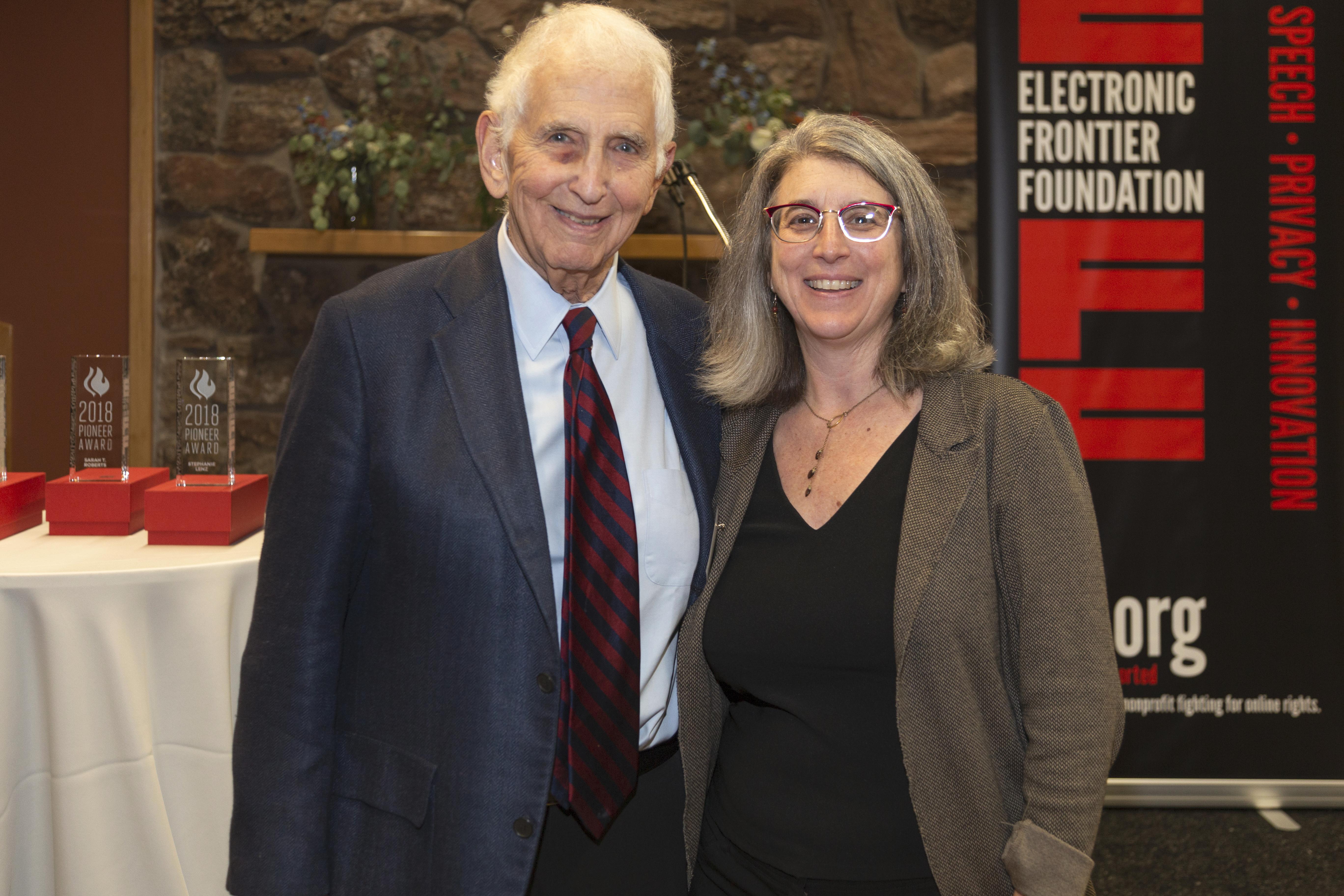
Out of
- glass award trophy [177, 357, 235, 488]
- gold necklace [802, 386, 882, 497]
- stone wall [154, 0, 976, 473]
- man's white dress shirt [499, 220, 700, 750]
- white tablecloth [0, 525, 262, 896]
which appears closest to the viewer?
man's white dress shirt [499, 220, 700, 750]

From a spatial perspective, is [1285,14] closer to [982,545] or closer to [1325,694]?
[1325,694]

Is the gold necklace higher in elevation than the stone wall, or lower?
lower

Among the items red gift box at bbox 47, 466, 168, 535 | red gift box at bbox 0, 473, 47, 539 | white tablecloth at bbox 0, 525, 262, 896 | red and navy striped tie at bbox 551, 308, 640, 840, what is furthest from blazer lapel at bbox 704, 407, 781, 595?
red gift box at bbox 0, 473, 47, 539

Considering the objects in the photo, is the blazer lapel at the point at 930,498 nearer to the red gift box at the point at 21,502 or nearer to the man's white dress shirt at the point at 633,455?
the man's white dress shirt at the point at 633,455

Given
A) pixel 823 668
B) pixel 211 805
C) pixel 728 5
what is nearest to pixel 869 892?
pixel 823 668

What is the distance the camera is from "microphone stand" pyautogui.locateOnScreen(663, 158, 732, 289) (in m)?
1.90

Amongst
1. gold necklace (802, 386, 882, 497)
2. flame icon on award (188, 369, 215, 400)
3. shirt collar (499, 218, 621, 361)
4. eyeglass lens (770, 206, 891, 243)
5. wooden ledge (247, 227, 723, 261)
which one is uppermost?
wooden ledge (247, 227, 723, 261)

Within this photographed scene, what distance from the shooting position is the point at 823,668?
1.31m

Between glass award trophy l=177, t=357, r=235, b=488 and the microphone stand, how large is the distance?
3.10 feet

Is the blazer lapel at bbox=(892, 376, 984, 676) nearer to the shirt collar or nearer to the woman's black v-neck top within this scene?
the woman's black v-neck top

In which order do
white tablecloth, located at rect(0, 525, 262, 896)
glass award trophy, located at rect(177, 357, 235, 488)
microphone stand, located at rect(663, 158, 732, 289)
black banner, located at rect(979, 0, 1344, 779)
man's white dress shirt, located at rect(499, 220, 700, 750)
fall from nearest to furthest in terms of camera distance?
man's white dress shirt, located at rect(499, 220, 700, 750), white tablecloth, located at rect(0, 525, 262, 896), microphone stand, located at rect(663, 158, 732, 289), glass award trophy, located at rect(177, 357, 235, 488), black banner, located at rect(979, 0, 1344, 779)

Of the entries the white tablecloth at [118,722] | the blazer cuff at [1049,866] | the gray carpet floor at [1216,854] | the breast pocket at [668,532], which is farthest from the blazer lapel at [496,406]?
the gray carpet floor at [1216,854]

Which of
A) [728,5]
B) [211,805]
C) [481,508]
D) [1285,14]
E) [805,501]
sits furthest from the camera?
[728,5]

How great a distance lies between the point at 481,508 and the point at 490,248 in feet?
1.31
